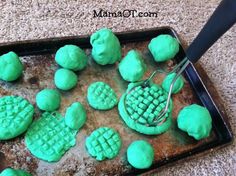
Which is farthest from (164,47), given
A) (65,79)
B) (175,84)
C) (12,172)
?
(12,172)

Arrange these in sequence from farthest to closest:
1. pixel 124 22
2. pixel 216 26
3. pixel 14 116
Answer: pixel 124 22
pixel 14 116
pixel 216 26

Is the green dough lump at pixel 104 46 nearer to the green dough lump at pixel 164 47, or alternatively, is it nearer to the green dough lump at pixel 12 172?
the green dough lump at pixel 164 47

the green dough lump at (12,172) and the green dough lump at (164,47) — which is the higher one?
the green dough lump at (164,47)

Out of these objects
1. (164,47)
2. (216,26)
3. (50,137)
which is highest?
(216,26)

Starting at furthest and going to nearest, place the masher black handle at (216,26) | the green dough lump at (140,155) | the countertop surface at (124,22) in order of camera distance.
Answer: the countertop surface at (124,22) → the green dough lump at (140,155) → the masher black handle at (216,26)

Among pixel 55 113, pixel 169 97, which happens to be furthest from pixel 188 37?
pixel 55 113

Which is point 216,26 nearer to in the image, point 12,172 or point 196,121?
point 196,121

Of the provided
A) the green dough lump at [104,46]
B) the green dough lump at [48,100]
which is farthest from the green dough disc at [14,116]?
the green dough lump at [104,46]
